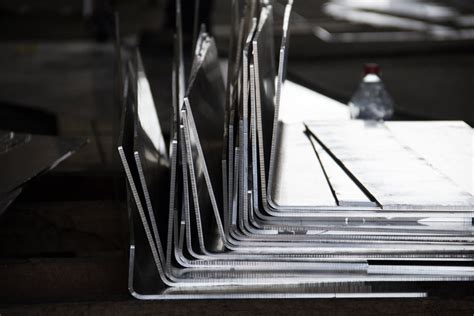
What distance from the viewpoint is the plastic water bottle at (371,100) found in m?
3.03

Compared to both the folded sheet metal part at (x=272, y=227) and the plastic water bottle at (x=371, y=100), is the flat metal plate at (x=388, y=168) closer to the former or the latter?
the folded sheet metal part at (x=272, y=227)

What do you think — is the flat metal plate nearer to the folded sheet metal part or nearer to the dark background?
the folded sheet metal part

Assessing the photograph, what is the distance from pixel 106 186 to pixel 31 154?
13.8 inches

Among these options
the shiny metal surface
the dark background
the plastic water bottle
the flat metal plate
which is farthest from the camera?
the plastic water bottle

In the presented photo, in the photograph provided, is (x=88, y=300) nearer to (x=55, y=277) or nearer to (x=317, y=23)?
(x=55, y=277)

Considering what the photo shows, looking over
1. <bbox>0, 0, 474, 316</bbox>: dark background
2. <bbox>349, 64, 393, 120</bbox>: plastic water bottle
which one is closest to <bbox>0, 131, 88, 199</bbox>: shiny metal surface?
<bbox>0, 0, 474, 316</bbox>: dark background

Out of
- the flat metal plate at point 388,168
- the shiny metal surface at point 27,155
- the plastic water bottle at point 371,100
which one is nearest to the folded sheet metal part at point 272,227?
the flat metal plate at point 388,168

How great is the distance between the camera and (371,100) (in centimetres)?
308

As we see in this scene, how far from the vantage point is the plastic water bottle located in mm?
3033

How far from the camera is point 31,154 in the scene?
211cm

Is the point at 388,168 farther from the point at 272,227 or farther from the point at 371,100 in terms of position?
the point at 371,100

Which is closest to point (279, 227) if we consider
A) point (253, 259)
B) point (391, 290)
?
point (253, 259)

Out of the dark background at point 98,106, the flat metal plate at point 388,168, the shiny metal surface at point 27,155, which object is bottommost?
the dark background at point 98,106

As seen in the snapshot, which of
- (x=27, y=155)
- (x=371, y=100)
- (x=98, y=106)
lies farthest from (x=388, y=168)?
(x=98, y=106)
